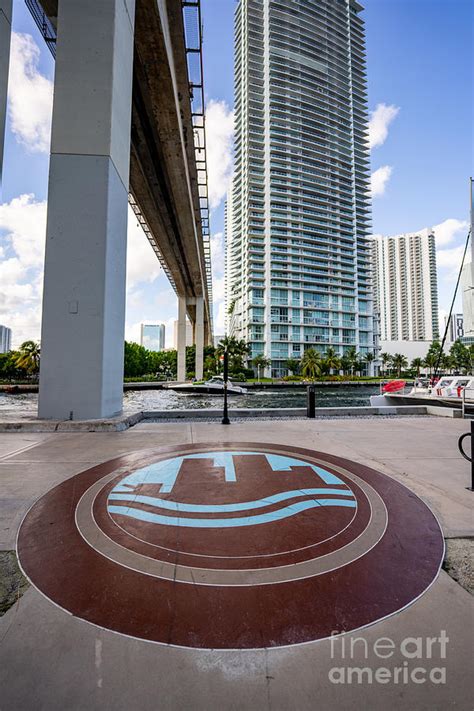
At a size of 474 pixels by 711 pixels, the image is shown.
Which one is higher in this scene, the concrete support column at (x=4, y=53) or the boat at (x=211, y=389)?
the concrete support column at (x=4, y=53)

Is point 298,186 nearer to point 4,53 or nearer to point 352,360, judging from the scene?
point 352,360

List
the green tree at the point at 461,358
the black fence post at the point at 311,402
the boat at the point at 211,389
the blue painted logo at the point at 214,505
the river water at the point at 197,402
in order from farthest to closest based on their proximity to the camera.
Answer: the green tree at the point at 461,358 < the boat at the point at 211,389 < the river water at the point at 197,402 < the black fence post at the point at 311,402 < the blue painted logo at the point at 214,505

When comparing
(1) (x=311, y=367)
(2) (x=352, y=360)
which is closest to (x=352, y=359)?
(2) (x=352, y=360)

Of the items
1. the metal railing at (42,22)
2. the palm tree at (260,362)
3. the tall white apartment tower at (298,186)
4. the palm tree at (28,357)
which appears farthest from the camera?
the tall white apartment tower at (298,186)

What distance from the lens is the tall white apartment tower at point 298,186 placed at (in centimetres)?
8944

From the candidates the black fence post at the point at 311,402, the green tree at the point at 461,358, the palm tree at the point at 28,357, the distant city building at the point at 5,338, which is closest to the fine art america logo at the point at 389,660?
the black fence post at the point at 311,402

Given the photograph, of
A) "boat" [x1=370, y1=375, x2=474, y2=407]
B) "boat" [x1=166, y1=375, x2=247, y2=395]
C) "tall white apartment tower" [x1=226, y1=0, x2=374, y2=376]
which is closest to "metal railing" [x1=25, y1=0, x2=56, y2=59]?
"boat" [x1=370, y1=375, x2=474, y2=407]

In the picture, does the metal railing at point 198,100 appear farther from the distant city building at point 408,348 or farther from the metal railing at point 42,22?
the distant city building at point 408,348

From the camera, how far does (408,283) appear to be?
595ft

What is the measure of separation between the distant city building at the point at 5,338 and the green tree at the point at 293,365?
122 m

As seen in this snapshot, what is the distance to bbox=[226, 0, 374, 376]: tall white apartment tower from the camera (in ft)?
293

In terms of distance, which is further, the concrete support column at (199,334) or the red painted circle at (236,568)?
the concrete support column at (199,334)

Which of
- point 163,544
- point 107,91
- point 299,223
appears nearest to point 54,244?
point 107,91

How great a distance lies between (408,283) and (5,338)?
197m
